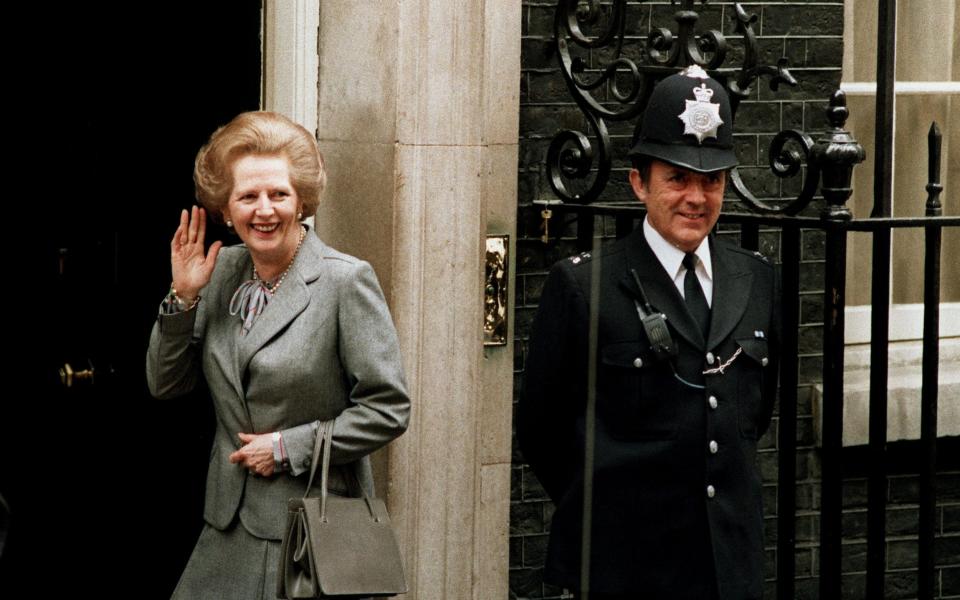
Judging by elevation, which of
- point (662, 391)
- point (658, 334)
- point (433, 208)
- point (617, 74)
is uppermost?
point (617, 74)

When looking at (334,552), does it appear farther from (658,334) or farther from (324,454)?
(658,334)

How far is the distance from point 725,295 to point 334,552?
1.24m

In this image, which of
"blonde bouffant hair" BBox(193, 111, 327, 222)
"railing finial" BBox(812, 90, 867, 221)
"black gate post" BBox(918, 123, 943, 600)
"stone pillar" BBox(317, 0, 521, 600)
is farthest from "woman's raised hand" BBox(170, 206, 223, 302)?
"black gate post" BBox(918, 123, 943, 600)

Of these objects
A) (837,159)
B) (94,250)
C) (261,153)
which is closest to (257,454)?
(261,153)

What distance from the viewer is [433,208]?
19.2 ft

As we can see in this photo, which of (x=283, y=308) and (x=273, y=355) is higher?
(x=283, y=308)

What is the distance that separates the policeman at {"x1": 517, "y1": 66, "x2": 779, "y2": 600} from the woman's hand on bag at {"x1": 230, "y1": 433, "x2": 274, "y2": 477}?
2.31ft

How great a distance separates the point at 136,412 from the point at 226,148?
216cm

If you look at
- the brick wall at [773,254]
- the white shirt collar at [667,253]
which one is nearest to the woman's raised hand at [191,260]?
the white shirt collar at [667,253]

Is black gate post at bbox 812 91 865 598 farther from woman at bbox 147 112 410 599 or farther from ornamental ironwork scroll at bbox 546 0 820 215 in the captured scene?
woman at bbox 147 112 410 599

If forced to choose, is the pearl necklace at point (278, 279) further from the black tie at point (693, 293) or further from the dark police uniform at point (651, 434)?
the black tie at point (693, 293)

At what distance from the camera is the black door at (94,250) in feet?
21.1

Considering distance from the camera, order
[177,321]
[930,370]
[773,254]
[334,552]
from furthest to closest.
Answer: [773,254]
[930,370]
[177,321]
[334,552]

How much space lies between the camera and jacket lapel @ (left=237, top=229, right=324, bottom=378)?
15.6ft
